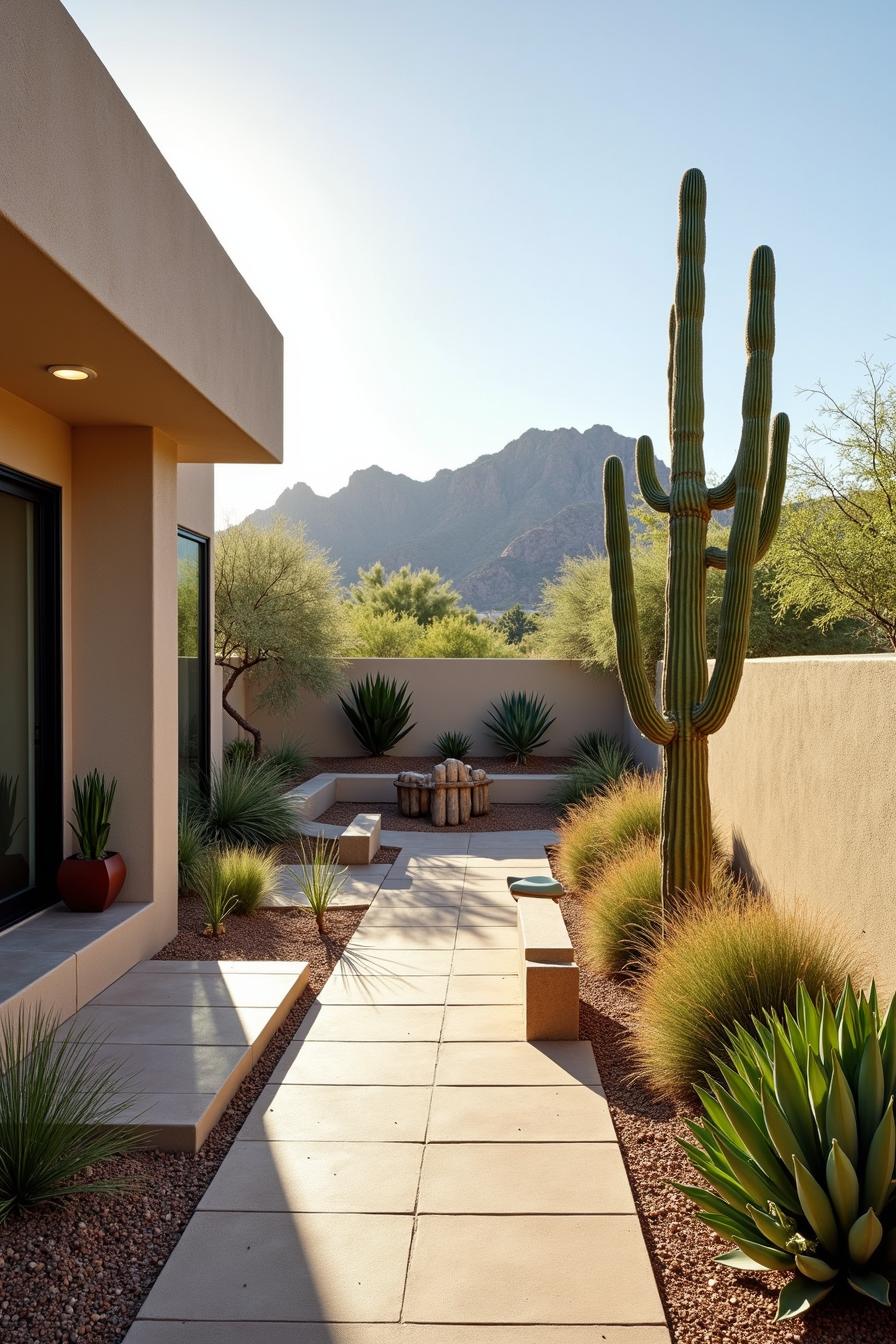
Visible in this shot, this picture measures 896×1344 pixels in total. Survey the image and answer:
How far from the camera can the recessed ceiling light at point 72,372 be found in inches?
188

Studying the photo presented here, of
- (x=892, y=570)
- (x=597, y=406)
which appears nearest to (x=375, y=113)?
(x=892, y=570)

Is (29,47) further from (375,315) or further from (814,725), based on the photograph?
(375,315)

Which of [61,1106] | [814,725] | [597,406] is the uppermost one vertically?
[597,406]

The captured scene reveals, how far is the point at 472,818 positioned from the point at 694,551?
6.67 meters

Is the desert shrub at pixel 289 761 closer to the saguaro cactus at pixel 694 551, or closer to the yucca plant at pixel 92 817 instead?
the yucca plant at pixel 92 817

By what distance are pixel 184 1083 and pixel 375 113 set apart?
8829 mm

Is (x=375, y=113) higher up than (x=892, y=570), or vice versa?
(x=375, y=113)

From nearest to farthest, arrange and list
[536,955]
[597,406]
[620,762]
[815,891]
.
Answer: [536,955], [815,891], [620,762], [597,406]

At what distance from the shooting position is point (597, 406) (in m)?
87.4

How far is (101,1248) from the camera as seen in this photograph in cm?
301

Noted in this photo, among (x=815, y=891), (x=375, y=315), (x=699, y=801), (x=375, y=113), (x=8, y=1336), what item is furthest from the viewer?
(x=375, y=315)

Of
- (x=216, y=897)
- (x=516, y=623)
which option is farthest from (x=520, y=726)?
(x=516, y=623)

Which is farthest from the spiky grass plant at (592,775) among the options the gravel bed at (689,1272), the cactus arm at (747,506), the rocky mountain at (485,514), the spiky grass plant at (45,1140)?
the rocky mountain at (485,514)

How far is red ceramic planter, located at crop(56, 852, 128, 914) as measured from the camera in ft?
19.0
